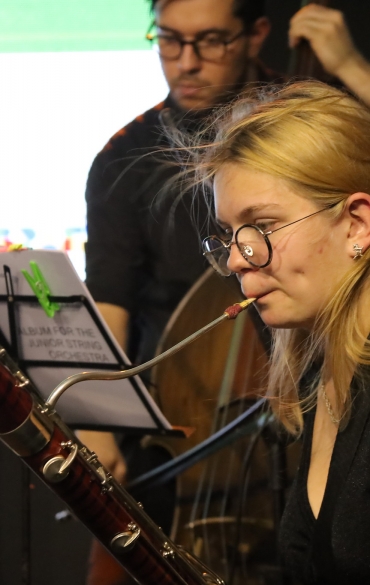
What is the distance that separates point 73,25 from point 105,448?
1070mm

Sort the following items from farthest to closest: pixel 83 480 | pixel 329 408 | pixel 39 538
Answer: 1. pixel 39 538
2. pixel 329 408
3. pixel 83 480

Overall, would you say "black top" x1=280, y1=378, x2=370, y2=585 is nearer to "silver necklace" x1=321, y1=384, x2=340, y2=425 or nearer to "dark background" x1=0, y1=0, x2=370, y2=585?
"silver necklace" x1=321, y1=384, x2=340, y2=425

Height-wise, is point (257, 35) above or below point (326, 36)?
above

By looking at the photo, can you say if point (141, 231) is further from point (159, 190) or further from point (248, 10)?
point (248, 10)

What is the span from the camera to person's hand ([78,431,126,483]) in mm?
1550

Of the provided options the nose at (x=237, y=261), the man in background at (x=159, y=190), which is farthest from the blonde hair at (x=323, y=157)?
the man in background at (x=159, y=190)

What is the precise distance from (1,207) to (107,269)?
0.37 m

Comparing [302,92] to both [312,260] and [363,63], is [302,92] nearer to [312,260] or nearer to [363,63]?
[312,260]

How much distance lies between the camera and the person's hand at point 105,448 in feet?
5.08

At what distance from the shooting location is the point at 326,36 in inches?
60.0

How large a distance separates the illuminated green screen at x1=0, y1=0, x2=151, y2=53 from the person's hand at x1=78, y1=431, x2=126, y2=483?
0.96 m

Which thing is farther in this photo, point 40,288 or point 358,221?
point 40,288

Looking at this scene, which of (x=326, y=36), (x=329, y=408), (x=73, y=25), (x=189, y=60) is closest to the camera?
(x=329, y=408)

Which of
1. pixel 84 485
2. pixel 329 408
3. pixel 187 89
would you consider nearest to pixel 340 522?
pixel 329 408
